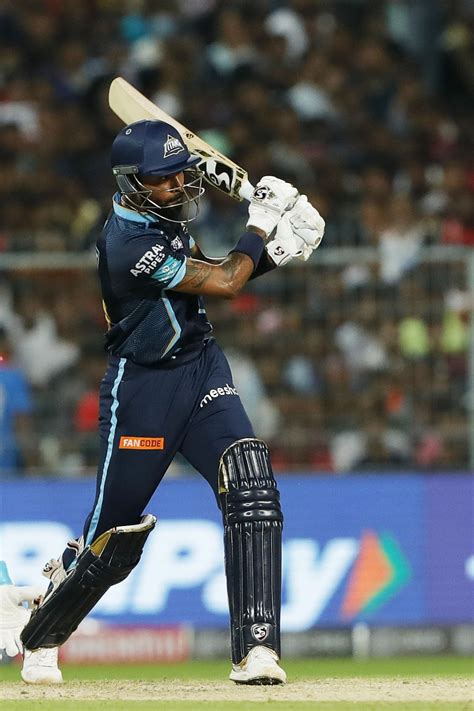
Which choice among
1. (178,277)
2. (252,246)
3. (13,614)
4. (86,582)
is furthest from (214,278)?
(13,614)

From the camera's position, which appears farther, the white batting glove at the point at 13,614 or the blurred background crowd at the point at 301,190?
the blurred background crowd at the point at 301,190

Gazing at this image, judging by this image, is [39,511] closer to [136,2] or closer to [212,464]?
[212,464]

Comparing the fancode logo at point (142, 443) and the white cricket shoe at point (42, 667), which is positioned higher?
the fancode logo at point (142, 443)

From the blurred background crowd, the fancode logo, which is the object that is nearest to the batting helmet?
the fancode logo

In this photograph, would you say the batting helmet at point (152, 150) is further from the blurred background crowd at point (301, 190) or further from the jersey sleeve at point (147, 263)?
the blurred background crowd at point (301, 190)

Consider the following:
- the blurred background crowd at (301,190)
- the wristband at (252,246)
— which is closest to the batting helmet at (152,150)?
the wristband at (252,246)

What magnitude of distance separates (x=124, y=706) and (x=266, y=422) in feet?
14.4

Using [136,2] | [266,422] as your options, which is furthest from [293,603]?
[136,2]

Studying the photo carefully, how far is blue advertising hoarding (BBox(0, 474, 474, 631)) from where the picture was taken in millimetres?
9555

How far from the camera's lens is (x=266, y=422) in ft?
31.8

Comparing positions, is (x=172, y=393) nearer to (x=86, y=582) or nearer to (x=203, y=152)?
(x=86, y=582)

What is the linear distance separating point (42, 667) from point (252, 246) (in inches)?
79.9

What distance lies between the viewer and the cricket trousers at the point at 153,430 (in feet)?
19.6

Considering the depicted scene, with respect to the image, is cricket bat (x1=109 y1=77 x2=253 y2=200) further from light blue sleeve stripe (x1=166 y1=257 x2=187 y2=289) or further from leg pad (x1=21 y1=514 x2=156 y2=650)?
leg pad (x1=21 y1=514 x2=156 y2=650)
